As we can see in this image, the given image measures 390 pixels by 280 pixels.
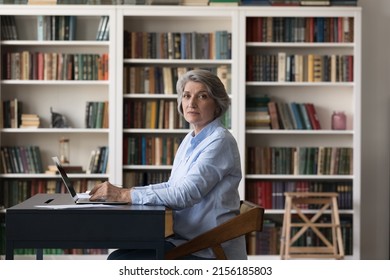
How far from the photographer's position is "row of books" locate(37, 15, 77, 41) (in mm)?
6215

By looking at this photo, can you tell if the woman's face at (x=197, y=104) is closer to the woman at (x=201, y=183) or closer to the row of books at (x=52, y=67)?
the woman at (x=201, y=183)

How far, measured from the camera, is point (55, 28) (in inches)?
245

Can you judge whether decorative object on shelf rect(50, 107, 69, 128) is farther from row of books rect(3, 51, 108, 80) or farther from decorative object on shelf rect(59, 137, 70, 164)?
row of books rect(3, 51, 108, 80)

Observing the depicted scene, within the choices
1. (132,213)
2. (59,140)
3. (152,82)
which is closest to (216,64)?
(152,82)

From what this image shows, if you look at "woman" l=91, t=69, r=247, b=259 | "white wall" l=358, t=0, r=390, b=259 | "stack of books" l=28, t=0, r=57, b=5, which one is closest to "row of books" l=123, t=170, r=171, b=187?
"stack of books" l=28, t=0, r=57, b=5

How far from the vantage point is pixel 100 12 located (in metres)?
6.11

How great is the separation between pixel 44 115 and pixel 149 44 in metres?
1.01

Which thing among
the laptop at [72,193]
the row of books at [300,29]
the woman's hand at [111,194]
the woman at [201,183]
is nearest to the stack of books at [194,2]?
the row of books at [300,29]

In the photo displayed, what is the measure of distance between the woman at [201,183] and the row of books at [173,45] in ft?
9.11

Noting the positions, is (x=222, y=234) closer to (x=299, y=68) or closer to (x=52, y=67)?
(x=299, y=68)

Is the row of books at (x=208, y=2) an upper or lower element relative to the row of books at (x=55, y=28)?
upper

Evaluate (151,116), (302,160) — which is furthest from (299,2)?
(151,116)

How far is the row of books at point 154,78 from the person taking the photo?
246 inches
